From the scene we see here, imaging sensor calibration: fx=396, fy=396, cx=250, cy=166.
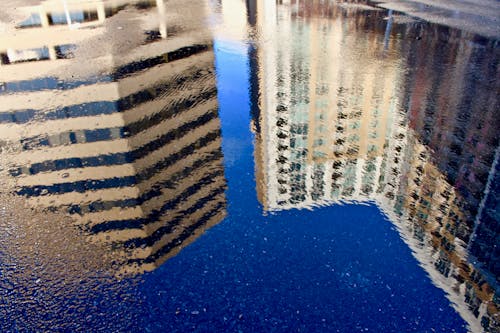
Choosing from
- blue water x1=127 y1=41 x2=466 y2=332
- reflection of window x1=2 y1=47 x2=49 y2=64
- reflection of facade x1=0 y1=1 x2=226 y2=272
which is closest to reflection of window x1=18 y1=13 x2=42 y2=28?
reflection of window x1=2 y1=47 x2=49 y2=64

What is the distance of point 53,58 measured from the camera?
16.4m

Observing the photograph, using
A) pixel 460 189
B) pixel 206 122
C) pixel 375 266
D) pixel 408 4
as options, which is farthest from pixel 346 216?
pixel 408 4

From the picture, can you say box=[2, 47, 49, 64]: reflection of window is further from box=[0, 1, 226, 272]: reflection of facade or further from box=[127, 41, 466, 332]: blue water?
box=[127, 41, 466, 332]: blue water

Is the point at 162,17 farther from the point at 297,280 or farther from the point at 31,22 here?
the point at 297,280

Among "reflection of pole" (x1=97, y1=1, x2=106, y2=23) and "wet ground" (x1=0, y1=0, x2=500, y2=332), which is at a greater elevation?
"reflection of pole" (x1=97, y1=1, x2=106, y2=23)

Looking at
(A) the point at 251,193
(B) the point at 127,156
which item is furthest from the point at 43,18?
(A) the point at 251,193

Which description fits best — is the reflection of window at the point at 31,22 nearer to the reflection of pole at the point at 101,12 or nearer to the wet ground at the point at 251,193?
the reflection of pole at the point at 101,12

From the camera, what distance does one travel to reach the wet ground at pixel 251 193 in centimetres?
488

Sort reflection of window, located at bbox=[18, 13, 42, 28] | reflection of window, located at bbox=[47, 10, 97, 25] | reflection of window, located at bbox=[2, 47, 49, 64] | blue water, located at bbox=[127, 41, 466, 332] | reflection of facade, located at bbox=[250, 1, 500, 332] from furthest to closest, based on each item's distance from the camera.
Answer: reflection of window, located at bbox=[47, 10, 97, 25] → reflection of window, located at bbox=[18, 13, 42, 28] → reflection of window, located at bbox=[2, 47, 49, 64] → reflection of facade, located at bbox=[250, 1, 500, 332] → blue water, located at bbox=[127, 41, 466, 332]

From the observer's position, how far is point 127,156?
8469 millimetres

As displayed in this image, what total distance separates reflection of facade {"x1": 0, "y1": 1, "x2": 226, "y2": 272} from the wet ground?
0.05m

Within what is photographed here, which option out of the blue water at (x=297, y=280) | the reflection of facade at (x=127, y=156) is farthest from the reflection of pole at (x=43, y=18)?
the blue water at (x=297, y=280)

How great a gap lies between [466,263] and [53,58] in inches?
655

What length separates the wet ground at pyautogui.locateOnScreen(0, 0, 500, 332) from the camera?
488 centimetres
